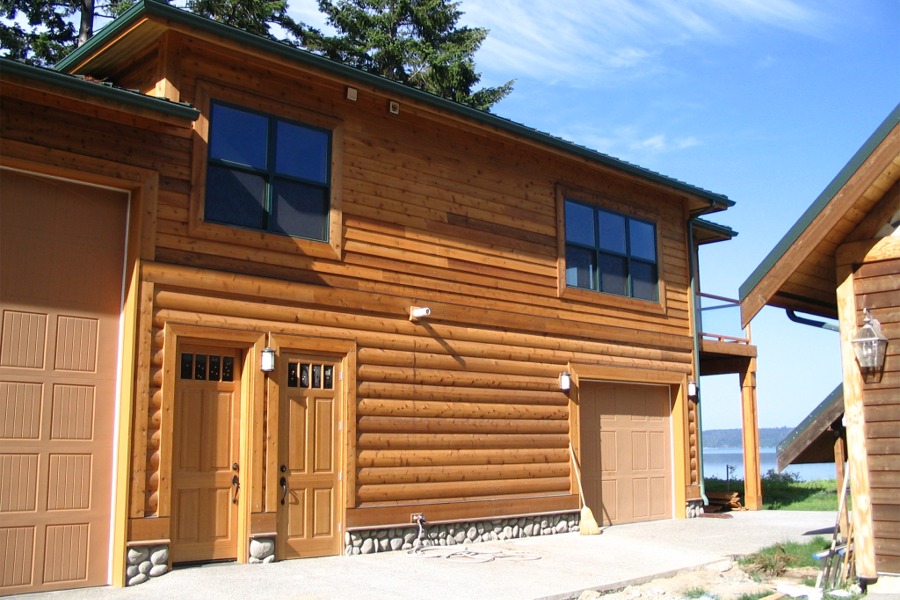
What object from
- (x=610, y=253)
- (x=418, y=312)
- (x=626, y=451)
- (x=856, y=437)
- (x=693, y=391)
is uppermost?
(x=610, y=253)

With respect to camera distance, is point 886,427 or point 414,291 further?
point 414,291

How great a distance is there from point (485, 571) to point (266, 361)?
3.44 metres

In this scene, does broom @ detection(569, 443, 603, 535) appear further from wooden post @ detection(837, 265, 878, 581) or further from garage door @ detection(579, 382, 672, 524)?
wooden post @ detection(837, 265, 878, 581)

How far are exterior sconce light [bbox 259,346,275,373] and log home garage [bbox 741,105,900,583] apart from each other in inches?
204

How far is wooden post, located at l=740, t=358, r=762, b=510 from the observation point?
17875 mm

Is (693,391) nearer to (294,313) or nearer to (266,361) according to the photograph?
(294,313)

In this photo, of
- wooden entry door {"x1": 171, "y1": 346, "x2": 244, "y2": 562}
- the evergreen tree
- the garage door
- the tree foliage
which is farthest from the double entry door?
the evergreen tree

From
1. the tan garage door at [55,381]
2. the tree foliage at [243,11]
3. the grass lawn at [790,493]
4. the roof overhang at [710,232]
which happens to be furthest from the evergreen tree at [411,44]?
the tan garage door at [55,381]

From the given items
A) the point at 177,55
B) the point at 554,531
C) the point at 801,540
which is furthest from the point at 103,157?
the point at 801,540

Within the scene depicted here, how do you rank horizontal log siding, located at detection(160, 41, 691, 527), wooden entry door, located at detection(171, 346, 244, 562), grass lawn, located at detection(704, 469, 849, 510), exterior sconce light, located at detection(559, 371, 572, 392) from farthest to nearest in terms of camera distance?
grass lawn, located at detection(704, 469, 849, 510) → exterior sconce light, located at detection(559, 371, 572, 392) → horizontal log siding, located at detection(160, 41, 691, 527) → wooden entry door, located at detection(171, 346, 244, 562)

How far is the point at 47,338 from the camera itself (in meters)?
9.11

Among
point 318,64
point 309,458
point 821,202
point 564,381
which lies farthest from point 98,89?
point 564,381

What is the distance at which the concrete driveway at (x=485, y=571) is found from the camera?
8.80 m

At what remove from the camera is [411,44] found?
91.1 feet
